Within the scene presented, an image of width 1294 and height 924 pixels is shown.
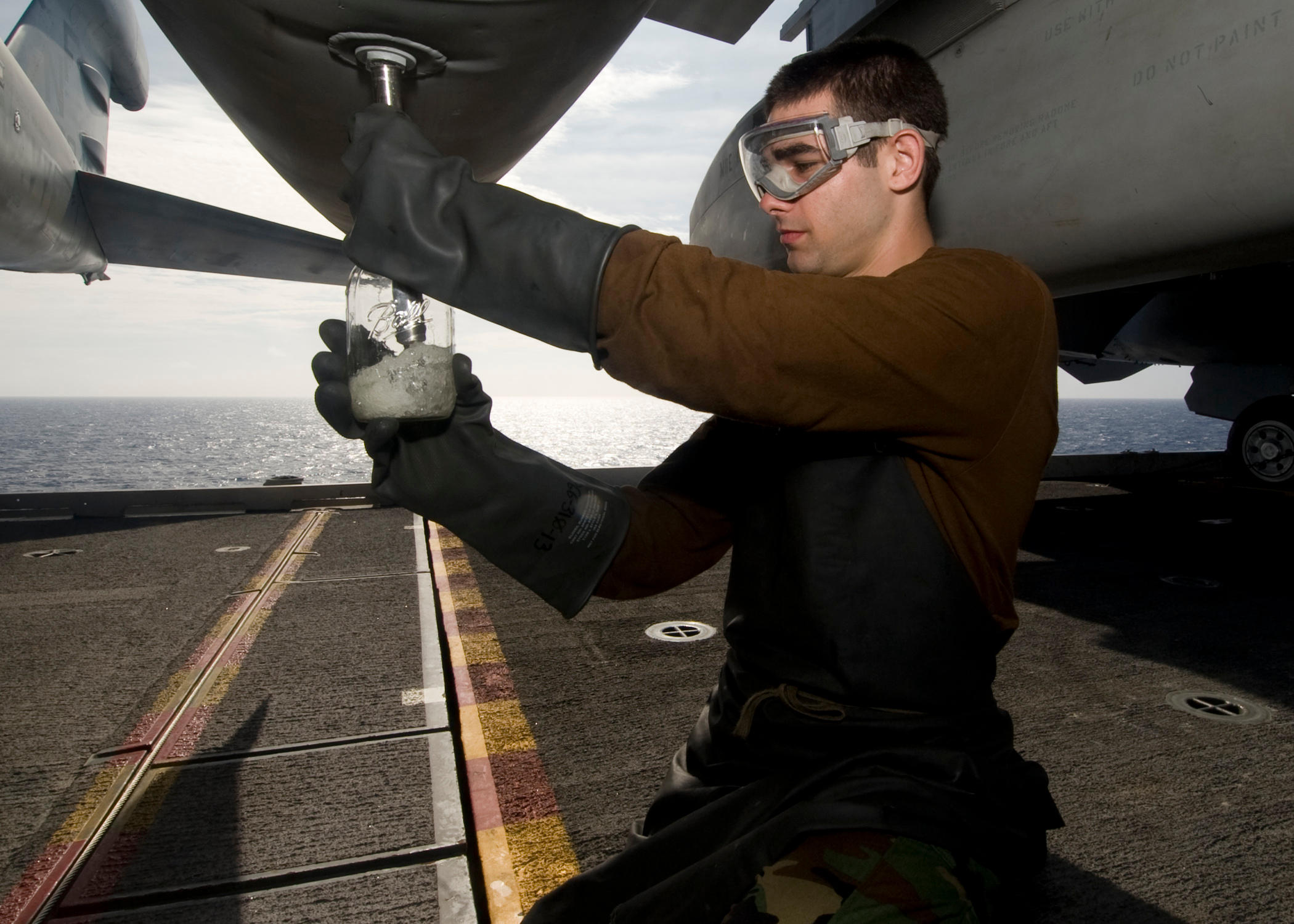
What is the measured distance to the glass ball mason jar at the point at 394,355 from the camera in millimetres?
1273

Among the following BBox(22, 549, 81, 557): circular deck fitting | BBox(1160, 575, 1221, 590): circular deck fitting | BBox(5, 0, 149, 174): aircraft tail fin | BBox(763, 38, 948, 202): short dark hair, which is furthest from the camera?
BBox(5, 0, 149, 174): aircraft tail fin

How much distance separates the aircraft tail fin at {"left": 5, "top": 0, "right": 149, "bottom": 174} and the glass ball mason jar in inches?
408

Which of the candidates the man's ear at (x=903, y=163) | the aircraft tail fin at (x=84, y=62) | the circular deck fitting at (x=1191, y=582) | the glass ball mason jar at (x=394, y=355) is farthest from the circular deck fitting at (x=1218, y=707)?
the aircraft tail fin at (x=84, y=62)

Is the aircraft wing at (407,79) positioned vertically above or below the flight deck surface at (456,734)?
above

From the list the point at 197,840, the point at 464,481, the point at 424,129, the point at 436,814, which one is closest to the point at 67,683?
the point at 197,840

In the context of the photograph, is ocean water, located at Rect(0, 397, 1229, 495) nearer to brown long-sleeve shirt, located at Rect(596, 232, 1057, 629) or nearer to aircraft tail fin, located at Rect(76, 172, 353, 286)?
aircraft tail fin, located at Rect(76, 172, 353, 286)

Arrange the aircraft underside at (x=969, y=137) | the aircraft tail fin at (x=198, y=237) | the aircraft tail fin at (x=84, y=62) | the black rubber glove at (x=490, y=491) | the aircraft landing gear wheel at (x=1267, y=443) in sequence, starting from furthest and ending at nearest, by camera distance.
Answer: the aircraft tail fin at (x=84, y=62)
the aircraft tail fin at (x=198, y=237)
the aircraft landing gear wheel at (x=1267, y=443)
the black rubber glove at (x=490, y=491)
the aircraft underside at (x=969, y=137)

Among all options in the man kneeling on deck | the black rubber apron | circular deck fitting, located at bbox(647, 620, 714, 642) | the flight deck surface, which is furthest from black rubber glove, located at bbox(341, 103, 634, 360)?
circular deck fitting, located at bbox(647, 620, 714, 642)

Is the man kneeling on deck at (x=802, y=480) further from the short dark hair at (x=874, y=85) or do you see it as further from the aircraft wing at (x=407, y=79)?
the aircraft wing at (x=407, y=79)

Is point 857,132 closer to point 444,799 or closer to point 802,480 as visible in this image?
point 802,480

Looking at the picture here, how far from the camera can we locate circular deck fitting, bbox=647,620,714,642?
4.20m

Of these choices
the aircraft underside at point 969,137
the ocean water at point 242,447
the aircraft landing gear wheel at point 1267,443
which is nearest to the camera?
the aircraft underside at point 969,137

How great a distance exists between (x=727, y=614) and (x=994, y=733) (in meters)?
0.52

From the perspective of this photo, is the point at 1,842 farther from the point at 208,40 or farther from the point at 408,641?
the point at 208,40
